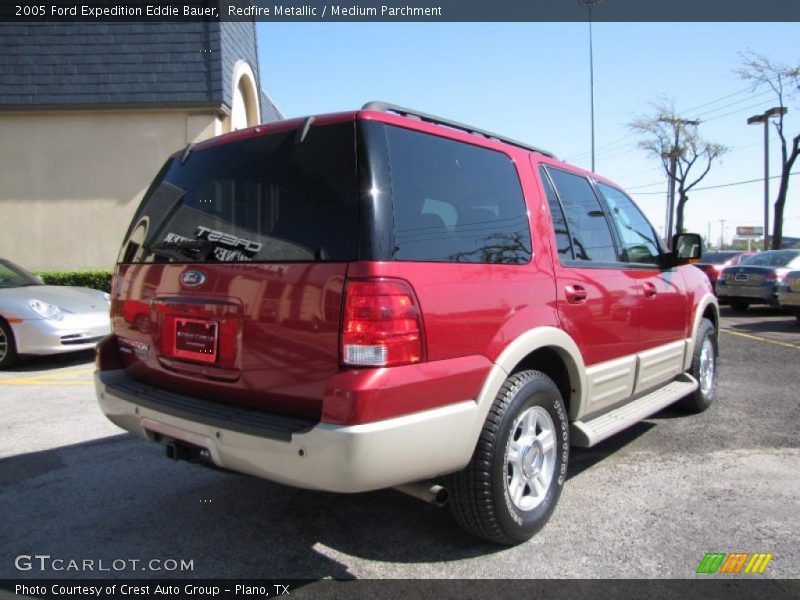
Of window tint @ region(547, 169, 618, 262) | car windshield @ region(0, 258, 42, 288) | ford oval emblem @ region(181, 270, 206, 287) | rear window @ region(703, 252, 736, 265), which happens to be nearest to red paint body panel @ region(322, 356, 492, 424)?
ford oval emblem @ region(181, 270, 206, 287)

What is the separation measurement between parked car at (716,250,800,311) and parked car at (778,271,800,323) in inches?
48.3

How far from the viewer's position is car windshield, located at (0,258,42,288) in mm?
7594

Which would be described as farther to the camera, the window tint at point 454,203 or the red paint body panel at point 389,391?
the window tint at point 454,203

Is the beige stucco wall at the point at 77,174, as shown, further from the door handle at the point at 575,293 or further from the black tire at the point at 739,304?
the black tire at the point at 739,304

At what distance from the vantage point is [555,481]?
10.1ft

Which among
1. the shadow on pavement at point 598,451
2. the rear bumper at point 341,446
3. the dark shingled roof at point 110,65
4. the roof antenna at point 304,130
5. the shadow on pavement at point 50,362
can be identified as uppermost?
the dark shingled roof at point 110,65

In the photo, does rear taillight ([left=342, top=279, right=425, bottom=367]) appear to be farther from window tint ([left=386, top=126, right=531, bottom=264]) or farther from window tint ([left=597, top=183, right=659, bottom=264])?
window tint ([left=597, top=183, right=659, bottom=264])

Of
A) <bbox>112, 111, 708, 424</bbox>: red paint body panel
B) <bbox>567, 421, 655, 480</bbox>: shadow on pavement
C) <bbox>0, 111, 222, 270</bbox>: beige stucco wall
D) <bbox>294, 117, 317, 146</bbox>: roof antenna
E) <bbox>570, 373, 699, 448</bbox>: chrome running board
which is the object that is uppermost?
<bbox>0, 111, 222, 270</bbox>: beige stucco wall

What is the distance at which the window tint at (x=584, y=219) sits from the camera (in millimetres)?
3480

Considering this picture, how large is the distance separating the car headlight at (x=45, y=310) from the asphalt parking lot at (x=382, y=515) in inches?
99.3

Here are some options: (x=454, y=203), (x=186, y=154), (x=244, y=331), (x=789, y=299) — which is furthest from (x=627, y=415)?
(x=789, y=299)

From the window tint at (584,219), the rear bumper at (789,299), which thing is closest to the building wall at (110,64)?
the window tint at (584,219)

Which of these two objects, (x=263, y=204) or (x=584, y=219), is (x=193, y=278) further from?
(x=584, y=219)

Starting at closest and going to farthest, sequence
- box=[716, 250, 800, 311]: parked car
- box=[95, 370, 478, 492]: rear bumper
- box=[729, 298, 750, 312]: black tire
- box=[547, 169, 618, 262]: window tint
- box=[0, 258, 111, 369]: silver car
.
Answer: box=[95, 370, 478, 492]: rear bumper → box=[547, 169, 618, 262]: window tint → box=[0, 258, 111, 369]: silver car → box=[716, 250, 800, 311]: parked car → box=[729, 298, 750, 312]: black tire
